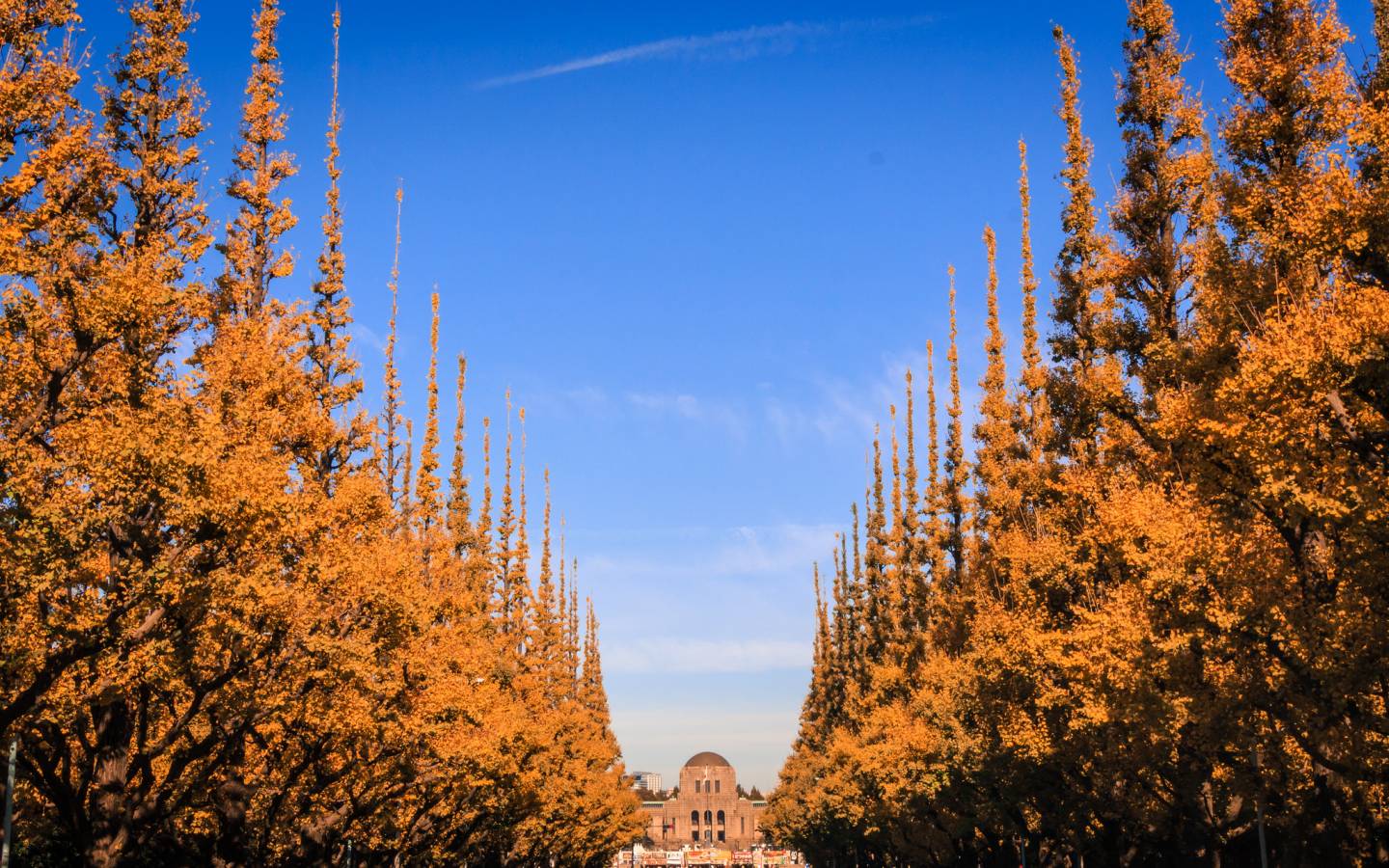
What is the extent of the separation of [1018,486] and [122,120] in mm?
22259

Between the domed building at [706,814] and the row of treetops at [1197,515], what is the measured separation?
12912 cm

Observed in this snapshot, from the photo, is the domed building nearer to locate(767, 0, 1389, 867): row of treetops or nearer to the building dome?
the building dome

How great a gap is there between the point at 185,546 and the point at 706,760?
16012 cm

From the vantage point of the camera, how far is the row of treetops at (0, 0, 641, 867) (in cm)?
1547

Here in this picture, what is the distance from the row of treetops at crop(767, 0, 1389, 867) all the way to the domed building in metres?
129

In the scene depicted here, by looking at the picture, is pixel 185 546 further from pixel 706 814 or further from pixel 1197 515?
pixel 706 814

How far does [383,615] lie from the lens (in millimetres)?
23500

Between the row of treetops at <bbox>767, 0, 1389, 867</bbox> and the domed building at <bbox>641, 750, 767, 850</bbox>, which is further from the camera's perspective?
the domed building at <bbox>641, 750, 767, 850</bbox>

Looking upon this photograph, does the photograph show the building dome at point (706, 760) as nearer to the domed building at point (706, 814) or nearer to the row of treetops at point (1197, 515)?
the domed building at point (706, 814)

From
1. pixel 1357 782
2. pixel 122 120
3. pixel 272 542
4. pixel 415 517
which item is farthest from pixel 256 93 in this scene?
pixel 1357 782

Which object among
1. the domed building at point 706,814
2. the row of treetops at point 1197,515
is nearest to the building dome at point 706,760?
the domed building at point 706,814

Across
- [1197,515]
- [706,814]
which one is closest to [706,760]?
[706,814]

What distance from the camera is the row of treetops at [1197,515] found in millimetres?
14633

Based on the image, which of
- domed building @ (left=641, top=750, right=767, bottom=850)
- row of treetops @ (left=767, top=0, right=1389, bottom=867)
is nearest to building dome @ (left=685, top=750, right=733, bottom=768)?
domed building @ (left=641, top=750, right=767, bottom=850)
